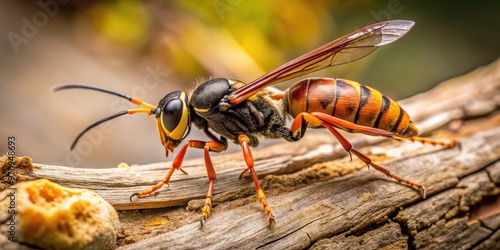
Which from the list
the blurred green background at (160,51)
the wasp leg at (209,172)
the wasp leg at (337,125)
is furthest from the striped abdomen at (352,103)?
the blurred green background at (160,51)

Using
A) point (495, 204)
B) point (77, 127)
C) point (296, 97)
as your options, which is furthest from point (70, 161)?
point (495, 204)

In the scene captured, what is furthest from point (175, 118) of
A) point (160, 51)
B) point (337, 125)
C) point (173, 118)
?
point (160, 51)

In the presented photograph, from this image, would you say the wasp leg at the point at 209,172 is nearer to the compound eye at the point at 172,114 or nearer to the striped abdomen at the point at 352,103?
the compound eye at the point at 172,114

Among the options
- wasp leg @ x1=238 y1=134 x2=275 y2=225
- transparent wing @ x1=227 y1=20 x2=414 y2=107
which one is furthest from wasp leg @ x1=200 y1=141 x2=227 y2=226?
transparent wing @ x1=227 y1=20 x2=414 y2=107

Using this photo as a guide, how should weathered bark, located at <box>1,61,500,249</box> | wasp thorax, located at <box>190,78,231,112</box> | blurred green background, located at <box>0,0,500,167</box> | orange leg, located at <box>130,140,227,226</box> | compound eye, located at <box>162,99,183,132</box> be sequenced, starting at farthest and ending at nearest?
blurred green background, located at <box>0,0,500,167</box> < wasp thorax, located at <box>190,78,231,112</box> < compound eye, located at <box>162,99,183,132</box> < orange leg, located at <box>130,140,227,226</box> < weathered bark, located at <box>1,61,500,249</box>

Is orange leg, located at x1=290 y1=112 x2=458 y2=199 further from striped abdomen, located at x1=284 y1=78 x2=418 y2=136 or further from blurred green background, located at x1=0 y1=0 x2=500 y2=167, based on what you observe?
blurred green background, located at x1=0 y1=0 x2=500 y2=167

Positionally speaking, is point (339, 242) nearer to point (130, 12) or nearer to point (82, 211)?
point (82, 211)

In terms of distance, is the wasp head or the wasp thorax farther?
the wasp thorax

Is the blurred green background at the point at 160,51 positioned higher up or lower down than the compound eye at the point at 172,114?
higher up
